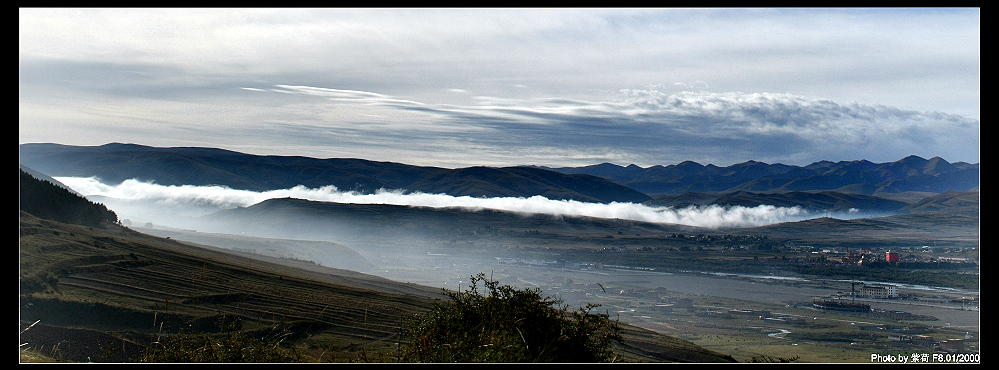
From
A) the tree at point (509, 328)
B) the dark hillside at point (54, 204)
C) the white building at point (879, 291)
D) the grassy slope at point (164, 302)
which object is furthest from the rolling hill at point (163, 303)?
the white building at point (879, 291)

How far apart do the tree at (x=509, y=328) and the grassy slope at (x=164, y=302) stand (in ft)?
25.8

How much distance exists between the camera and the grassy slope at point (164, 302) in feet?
63.6

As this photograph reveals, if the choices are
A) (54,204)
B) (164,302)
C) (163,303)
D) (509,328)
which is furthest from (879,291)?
(509,328)

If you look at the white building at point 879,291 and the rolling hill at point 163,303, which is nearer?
the rolling hill at point 163,303

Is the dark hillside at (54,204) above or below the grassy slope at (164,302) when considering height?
above

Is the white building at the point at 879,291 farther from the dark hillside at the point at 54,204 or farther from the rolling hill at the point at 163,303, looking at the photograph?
the dark hillside at the point at 54,204

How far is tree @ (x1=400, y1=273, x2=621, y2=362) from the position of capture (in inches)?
225

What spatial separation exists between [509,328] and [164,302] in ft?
64.9

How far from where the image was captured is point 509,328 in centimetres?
566

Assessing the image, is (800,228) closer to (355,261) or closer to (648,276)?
(648,276)

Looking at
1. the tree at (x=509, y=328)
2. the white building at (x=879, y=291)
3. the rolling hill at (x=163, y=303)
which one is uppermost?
the tree at (x=509, y=328)
